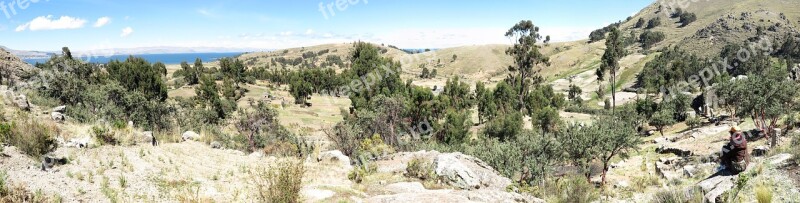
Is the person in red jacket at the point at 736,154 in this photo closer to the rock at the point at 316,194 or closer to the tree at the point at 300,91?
the rock at the point at 316,194

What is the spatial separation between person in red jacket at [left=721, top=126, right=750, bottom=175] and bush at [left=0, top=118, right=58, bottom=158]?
21603 mm

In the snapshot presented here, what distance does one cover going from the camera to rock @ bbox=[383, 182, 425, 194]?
12770 millimetres

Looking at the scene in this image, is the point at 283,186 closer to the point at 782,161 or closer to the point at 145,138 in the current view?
the point at 145,138

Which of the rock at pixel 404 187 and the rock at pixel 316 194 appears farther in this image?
the rock at pixel 404 187

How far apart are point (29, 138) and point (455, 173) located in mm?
13265

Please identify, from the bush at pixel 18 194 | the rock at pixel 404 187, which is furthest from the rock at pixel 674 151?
the bush at pixel 18 194

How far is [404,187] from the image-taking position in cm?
1334

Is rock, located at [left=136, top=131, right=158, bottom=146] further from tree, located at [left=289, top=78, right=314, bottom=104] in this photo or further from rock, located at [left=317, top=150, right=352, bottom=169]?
tree, located at [left=289, top=78, right=314, bottom=104]

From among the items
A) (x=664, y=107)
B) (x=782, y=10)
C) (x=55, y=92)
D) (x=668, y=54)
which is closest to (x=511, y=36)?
(x=664, y=107)

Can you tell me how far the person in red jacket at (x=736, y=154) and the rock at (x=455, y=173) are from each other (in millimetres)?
8634

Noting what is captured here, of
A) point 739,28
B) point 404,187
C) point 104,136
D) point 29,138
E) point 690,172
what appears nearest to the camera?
point 29,138

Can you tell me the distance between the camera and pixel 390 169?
1722 centimetres

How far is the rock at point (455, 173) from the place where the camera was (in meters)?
15.4

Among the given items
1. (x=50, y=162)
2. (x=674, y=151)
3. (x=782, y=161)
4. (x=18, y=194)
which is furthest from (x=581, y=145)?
(x=18, y=194)
